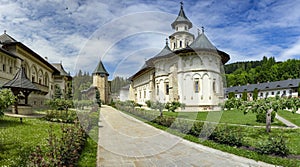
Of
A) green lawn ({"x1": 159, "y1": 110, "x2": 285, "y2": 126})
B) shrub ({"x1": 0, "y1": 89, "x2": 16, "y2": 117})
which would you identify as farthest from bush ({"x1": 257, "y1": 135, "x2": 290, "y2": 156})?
shrub ({"x1": 0, "y1": 89, "x2": 16, "y2": 117})

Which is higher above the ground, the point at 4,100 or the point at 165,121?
the point at 4,100

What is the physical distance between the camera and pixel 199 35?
2634cm

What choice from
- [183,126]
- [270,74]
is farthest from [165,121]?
[270,74]

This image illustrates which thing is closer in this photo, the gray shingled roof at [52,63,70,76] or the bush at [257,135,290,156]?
the bush at [257,135,290,156]

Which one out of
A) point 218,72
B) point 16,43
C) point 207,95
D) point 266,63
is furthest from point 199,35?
point 266,63

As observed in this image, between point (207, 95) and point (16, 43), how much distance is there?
19282mm

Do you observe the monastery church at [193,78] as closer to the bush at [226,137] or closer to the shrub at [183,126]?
the shrub at [183,126]

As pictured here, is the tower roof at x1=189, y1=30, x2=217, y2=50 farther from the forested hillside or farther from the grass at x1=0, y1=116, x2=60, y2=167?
the forested hillside

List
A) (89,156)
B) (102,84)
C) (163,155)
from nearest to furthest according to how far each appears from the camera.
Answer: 1. (89,156)
2. (163,155)
3. (102,84)

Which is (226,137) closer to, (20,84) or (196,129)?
(196,129)

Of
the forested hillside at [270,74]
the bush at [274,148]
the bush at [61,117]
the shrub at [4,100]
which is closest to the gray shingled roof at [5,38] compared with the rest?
the bush at [61,117]

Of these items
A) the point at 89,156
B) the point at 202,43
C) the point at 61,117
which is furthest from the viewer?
the point at 202,43

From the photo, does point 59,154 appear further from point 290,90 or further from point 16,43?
point 290,90

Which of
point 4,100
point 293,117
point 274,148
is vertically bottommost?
point 293,117
